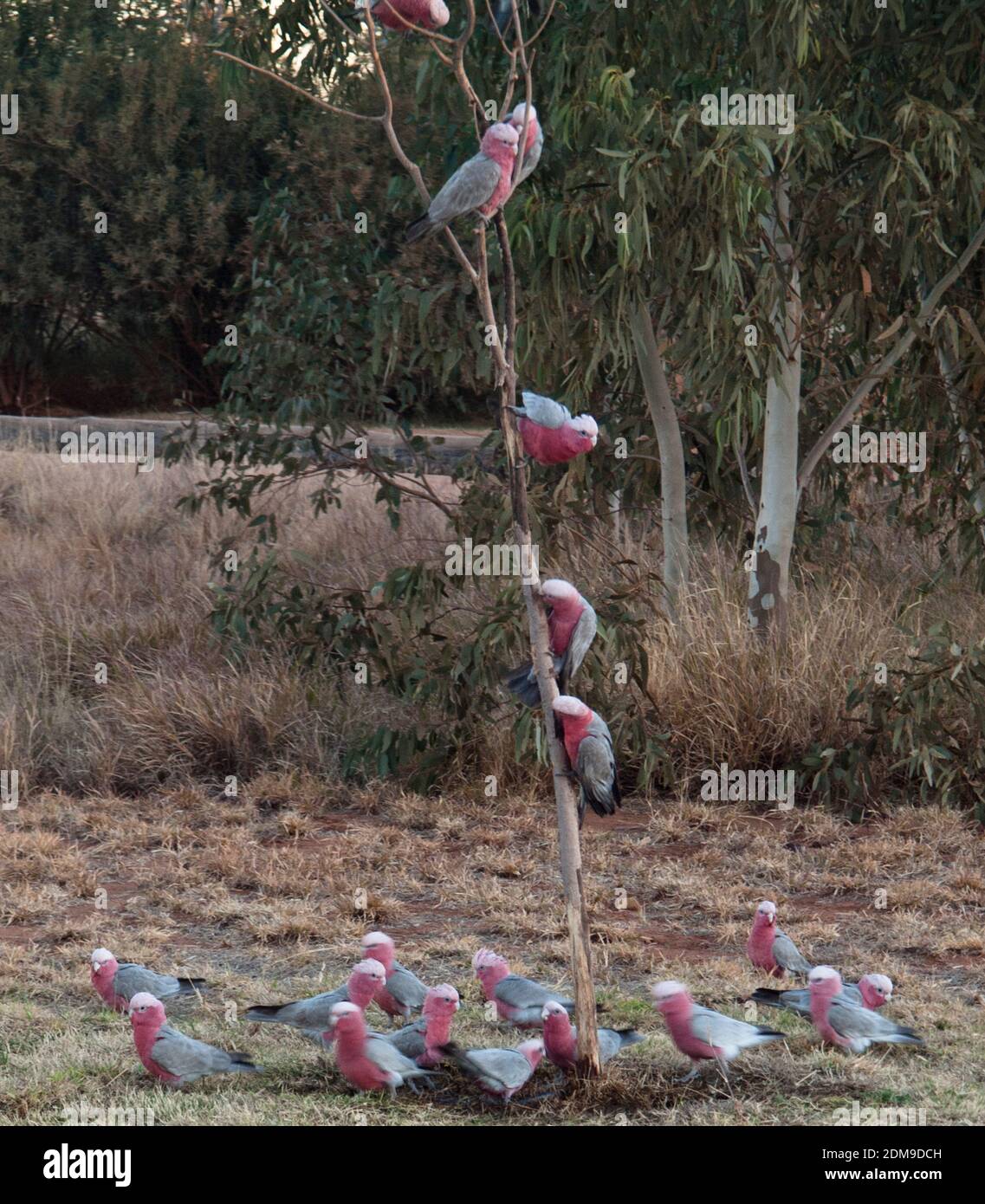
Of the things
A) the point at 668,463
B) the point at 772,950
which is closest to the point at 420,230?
the point at 772,950

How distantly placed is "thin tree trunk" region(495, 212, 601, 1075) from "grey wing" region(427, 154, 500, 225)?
0.21ft

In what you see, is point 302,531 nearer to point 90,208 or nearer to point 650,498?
point 650,498

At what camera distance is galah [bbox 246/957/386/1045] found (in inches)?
133

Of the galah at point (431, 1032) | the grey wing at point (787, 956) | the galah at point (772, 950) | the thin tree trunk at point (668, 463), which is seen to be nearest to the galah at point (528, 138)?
the galah at point (431, 1032)

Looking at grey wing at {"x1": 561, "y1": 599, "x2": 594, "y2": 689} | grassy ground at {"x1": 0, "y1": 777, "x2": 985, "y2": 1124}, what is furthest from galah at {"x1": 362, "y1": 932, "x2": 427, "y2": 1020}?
grey wing at {"x1": 561, "y1": 599, "x2": 594, "y2": 689}

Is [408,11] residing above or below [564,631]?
above

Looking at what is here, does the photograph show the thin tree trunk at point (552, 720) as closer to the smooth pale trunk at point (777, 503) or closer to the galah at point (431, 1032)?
the galah at point (431, 1032)

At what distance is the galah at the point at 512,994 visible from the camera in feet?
11.6

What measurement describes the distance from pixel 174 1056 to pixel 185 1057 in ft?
0.07

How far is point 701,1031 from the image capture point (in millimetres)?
3191

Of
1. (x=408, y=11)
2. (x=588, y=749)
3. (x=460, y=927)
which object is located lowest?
(x=460, y=927)

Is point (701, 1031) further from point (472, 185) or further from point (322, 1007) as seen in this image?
point (472, 185)

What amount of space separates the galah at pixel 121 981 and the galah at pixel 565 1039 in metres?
1.13

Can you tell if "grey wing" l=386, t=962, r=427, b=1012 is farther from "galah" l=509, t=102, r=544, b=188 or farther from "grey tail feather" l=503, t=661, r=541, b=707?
"galah" l=509, t=102, r=544, b=188
